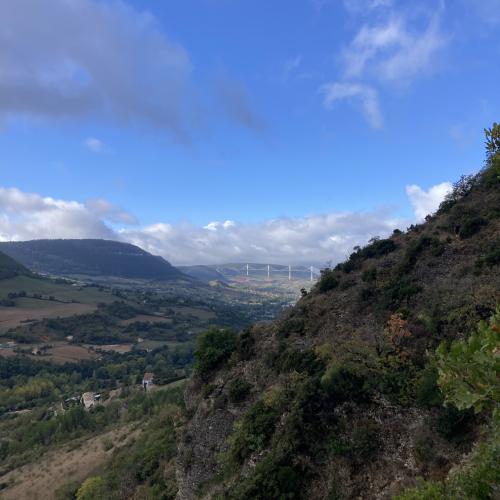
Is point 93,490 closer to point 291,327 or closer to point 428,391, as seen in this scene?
point 291,327

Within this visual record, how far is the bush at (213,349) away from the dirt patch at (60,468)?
91.1 ft

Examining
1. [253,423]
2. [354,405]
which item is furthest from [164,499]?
[354,405]

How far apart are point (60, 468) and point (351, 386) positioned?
50.2 meters

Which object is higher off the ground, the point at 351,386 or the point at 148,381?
the point at 351,386

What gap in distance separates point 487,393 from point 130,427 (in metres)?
63.8

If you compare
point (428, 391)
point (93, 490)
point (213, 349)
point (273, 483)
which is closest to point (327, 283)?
point (213, 349)

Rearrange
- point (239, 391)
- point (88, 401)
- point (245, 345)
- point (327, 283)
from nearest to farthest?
1. point (239, 391)
2. point (245, 345)
3. point (327, 283)
4. point (88, 401)

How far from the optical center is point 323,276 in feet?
119

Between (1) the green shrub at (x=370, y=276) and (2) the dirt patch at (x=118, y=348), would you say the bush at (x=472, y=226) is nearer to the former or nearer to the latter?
(1) the green shrub at (x=370, y=276)

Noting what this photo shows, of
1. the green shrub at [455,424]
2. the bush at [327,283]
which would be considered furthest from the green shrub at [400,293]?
the green shrub at [455,424]

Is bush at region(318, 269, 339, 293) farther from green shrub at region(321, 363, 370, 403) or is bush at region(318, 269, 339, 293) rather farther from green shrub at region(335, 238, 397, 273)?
green shrub at region(321, 363, 370, 403)

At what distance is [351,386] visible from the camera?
18.6 meters

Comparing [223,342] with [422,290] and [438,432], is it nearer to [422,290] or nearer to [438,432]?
[422,290]

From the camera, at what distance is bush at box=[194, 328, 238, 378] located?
30406mm
